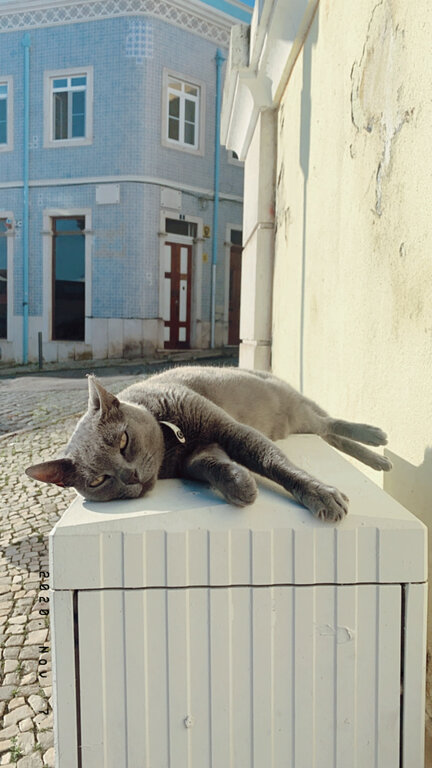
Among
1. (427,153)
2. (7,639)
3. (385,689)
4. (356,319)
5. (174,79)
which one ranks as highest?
(174,79)

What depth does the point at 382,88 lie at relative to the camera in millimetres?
1823

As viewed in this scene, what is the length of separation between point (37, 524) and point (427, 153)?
2.79 meters

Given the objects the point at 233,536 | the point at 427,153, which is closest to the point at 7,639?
the point at 233,536

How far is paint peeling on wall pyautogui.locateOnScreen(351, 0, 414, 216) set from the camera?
1673 millimetres

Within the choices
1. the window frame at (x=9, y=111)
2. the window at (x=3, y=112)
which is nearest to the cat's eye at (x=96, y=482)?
the window frame at (x=9, y=111)

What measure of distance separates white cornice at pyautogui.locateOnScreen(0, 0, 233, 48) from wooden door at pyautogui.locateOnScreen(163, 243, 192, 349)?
166 inches

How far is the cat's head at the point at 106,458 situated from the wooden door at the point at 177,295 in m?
11.3

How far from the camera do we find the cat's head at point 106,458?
1426 millimetres

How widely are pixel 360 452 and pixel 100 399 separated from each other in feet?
2.91

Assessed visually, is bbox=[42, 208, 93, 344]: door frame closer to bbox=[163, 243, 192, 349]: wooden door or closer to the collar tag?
bbox=[163, 243, 192, 349]: wooden door

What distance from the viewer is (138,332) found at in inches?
481

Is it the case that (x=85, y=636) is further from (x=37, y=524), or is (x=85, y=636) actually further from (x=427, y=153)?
(x=37, y=524)

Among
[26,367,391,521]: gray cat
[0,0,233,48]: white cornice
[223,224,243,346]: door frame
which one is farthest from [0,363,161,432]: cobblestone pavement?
[0,0,233,48]: white cornice

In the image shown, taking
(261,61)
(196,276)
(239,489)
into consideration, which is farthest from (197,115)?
(239,489)
